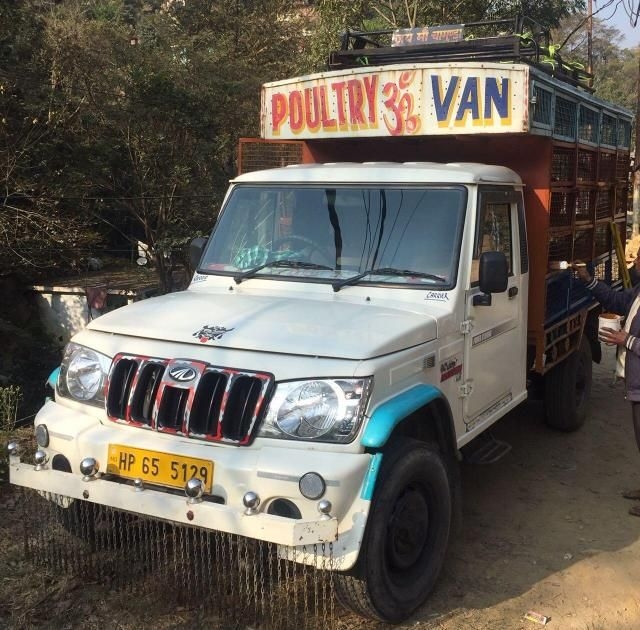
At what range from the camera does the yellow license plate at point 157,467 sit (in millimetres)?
2820

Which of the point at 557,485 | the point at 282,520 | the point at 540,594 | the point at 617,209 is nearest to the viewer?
the point at 282,520

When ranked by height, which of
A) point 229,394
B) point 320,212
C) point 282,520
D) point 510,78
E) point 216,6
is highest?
point 216,6

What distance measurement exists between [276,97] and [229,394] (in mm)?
3039

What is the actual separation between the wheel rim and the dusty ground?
316mm

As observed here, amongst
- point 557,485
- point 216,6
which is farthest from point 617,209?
point 216,6

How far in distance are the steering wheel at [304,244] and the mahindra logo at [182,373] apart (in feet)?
4.08

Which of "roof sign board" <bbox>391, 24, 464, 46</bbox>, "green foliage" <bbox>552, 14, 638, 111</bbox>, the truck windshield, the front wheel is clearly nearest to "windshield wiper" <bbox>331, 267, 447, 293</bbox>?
the truck windshield

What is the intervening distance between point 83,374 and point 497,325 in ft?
7.75

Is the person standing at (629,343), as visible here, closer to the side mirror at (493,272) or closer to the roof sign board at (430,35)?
the side mirror at (493,272)

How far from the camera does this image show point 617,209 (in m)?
7.02

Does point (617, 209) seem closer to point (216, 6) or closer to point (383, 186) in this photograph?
point (383, 186)

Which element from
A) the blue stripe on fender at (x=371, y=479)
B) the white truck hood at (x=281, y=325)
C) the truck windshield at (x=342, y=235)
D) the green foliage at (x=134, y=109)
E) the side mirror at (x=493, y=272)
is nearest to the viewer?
the blue stripe on fender at (x=371, y=479)

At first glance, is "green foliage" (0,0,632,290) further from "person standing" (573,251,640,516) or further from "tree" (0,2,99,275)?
"person standing" (573,251,640,516)

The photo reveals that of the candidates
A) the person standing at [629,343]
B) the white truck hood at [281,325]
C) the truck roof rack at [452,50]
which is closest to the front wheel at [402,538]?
the white truck hood at [281,325]
